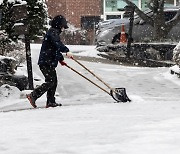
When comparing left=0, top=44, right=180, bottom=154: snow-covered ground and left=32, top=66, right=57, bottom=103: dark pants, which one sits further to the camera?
left=32, top=66, right=57, bottom=103: dark pants

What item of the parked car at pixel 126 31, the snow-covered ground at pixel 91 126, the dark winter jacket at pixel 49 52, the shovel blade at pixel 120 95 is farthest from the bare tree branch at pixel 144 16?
the dark winter jacket at pixel 49 52

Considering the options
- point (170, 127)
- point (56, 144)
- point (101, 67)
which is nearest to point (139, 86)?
point (101, 67)

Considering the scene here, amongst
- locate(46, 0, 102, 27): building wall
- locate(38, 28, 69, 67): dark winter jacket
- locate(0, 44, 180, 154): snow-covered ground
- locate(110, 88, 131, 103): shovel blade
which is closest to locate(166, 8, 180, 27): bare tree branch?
locate(0, 44, 180, 154): snow-covered ground

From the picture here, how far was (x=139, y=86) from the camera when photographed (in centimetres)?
1191

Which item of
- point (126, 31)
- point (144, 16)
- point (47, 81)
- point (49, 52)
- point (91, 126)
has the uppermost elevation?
point (144, 16)

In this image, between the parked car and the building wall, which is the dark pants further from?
the building wall

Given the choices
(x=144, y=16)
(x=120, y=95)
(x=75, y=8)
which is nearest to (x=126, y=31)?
(x=144, y=16)

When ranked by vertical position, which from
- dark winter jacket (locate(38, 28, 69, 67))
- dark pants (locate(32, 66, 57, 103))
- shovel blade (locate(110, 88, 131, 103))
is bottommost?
shovel blade (locate(110, 88, 131, 103))

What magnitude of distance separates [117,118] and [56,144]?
187cm

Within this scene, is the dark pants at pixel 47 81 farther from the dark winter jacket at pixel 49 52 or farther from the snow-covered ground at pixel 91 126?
the snow-covered ground at pixel 91 126

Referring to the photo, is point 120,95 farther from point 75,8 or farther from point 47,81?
point 75,8

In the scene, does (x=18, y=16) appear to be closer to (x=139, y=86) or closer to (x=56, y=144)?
(x=139, y=86)

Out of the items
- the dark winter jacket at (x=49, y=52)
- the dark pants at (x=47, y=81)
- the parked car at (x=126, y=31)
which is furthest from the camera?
the parked car at (x=126, y=31)

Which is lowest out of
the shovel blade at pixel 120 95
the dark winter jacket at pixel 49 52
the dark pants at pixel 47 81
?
the shovel blade at pixel 120 95
